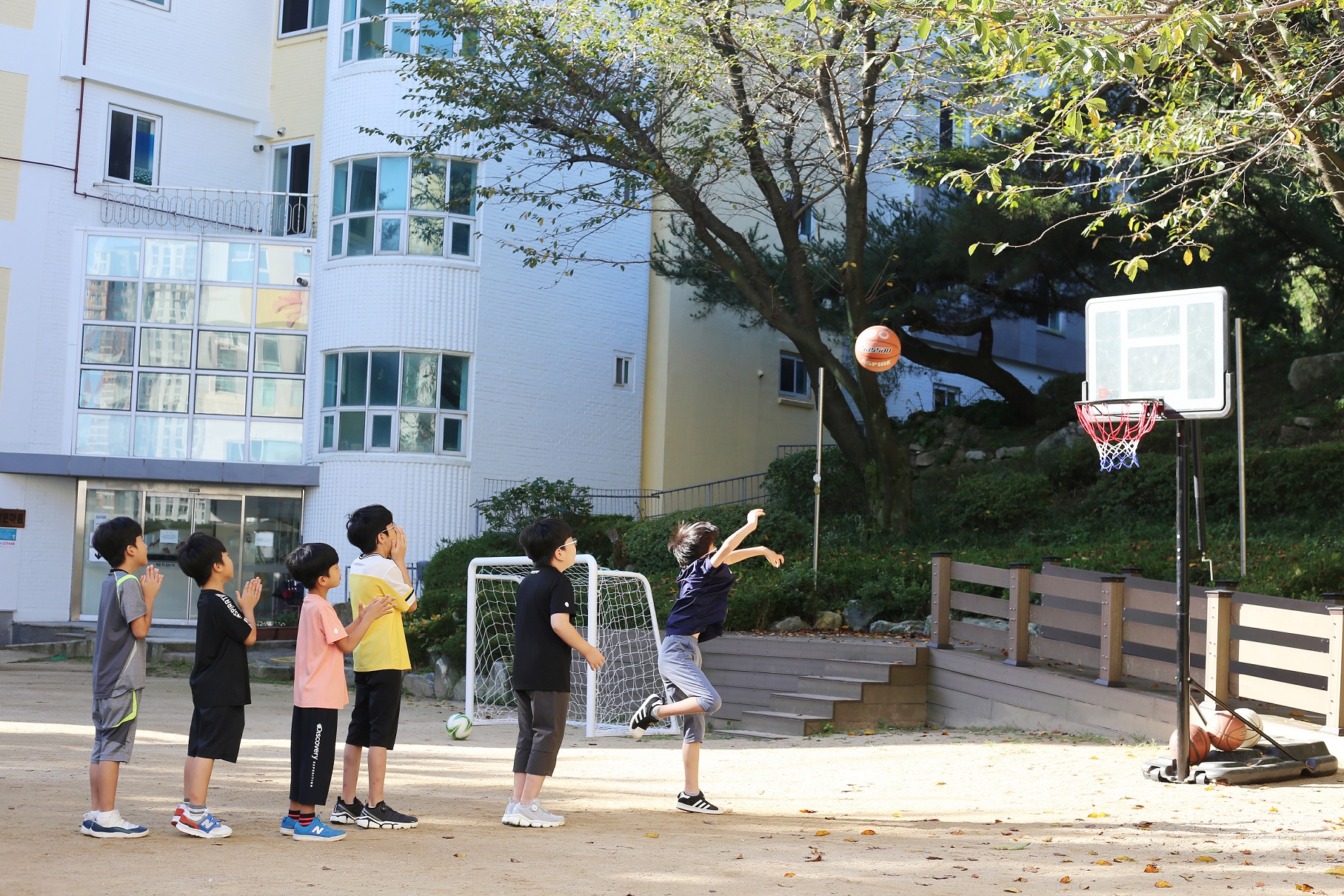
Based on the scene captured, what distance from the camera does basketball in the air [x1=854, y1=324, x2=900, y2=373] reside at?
1514 centimetres

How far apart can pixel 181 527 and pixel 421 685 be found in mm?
8761

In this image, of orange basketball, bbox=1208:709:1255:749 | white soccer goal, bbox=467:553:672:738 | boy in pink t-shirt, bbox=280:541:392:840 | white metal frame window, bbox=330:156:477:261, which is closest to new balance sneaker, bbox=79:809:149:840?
boy in pink t-shirt, bbox=280:541:392:840

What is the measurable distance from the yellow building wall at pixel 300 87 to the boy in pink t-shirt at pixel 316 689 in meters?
19.7

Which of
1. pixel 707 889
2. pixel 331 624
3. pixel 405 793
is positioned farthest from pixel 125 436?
pixel 707 889

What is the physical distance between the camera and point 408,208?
22391mm

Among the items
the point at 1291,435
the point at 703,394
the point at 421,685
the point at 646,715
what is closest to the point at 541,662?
the point at 646,715

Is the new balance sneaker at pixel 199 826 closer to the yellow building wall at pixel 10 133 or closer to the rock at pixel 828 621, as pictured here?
the rock at pixel 828 621

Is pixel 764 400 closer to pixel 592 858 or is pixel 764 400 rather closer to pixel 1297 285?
pixel 1297 285

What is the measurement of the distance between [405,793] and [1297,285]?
23.0 meters

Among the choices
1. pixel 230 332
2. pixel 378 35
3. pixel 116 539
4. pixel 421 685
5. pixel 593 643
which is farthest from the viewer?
pixel 230 332

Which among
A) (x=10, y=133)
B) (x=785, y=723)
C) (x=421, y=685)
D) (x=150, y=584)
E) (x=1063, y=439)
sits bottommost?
(x=421, y=685)

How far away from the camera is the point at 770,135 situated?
18.7 metres

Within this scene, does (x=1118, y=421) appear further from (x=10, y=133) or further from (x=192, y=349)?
(x=10, y=133)

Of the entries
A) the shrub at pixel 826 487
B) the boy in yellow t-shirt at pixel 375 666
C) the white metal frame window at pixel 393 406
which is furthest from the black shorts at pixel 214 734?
the white metal frame window at pixel 393 406
